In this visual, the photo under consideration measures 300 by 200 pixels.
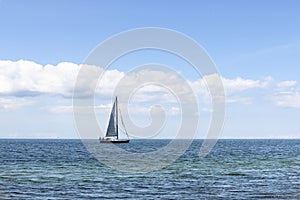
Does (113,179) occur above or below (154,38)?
below

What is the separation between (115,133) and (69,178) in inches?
4238

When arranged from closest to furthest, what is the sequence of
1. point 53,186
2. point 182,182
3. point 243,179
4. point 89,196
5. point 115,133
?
point 89,196 < point 53,186 < point 182,182 < point 243,179 < point 115,133

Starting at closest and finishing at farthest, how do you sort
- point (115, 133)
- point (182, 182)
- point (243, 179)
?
point (182, 182) < point (243, 179) < point (115, 133)

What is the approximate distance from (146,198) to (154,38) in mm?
14536

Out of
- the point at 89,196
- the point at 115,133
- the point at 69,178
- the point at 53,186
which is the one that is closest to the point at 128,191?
the point at 89,196

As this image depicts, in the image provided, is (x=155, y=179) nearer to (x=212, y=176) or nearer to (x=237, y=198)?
(x=212, y=176)

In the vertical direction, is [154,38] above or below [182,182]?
above

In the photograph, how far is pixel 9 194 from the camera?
4641cm

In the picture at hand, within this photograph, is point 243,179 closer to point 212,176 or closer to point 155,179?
point 212,176

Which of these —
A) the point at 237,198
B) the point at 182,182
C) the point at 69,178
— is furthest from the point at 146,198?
the point at 69,178

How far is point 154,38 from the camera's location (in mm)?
42281

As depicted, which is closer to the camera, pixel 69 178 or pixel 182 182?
pixel 182 182

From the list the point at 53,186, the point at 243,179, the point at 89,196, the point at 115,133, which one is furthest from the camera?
the point at 115,133

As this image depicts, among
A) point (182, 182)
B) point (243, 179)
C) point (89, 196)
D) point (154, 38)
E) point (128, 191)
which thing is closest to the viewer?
point (154, 38)
